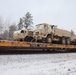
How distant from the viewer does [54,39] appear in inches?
854

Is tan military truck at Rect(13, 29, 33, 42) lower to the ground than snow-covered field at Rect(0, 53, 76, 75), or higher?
higher

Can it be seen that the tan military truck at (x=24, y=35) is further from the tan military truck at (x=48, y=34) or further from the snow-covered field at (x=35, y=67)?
the snow-covered field at (x=35, y=67)

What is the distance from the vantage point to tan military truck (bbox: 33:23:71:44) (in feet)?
66.4

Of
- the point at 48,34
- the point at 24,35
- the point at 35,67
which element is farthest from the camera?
the point at 48,34

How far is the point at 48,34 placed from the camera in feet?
68.0

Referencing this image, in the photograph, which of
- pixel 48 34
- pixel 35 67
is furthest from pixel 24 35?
pixel 35 67

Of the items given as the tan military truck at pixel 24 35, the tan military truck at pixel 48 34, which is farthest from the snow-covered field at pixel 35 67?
the tan military truck at pixel 48 34

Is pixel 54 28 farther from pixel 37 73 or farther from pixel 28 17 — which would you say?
pixel 28 17

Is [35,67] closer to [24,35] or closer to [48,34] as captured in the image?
[24,35]

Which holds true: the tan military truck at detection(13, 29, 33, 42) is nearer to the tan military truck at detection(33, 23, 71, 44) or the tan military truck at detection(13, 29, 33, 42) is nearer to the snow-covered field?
the tan military truck at detection(33, 23, 71, 44)

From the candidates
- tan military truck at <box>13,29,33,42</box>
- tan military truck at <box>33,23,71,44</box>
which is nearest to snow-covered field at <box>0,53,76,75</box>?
tan military truck at <box>13,29,33,42</box>

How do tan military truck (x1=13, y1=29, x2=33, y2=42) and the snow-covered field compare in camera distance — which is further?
tan military truck (x1=13, y1=29, x2=33, y2=42)

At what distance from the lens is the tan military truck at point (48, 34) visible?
2023 centimetres

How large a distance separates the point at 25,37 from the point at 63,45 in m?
4.62
